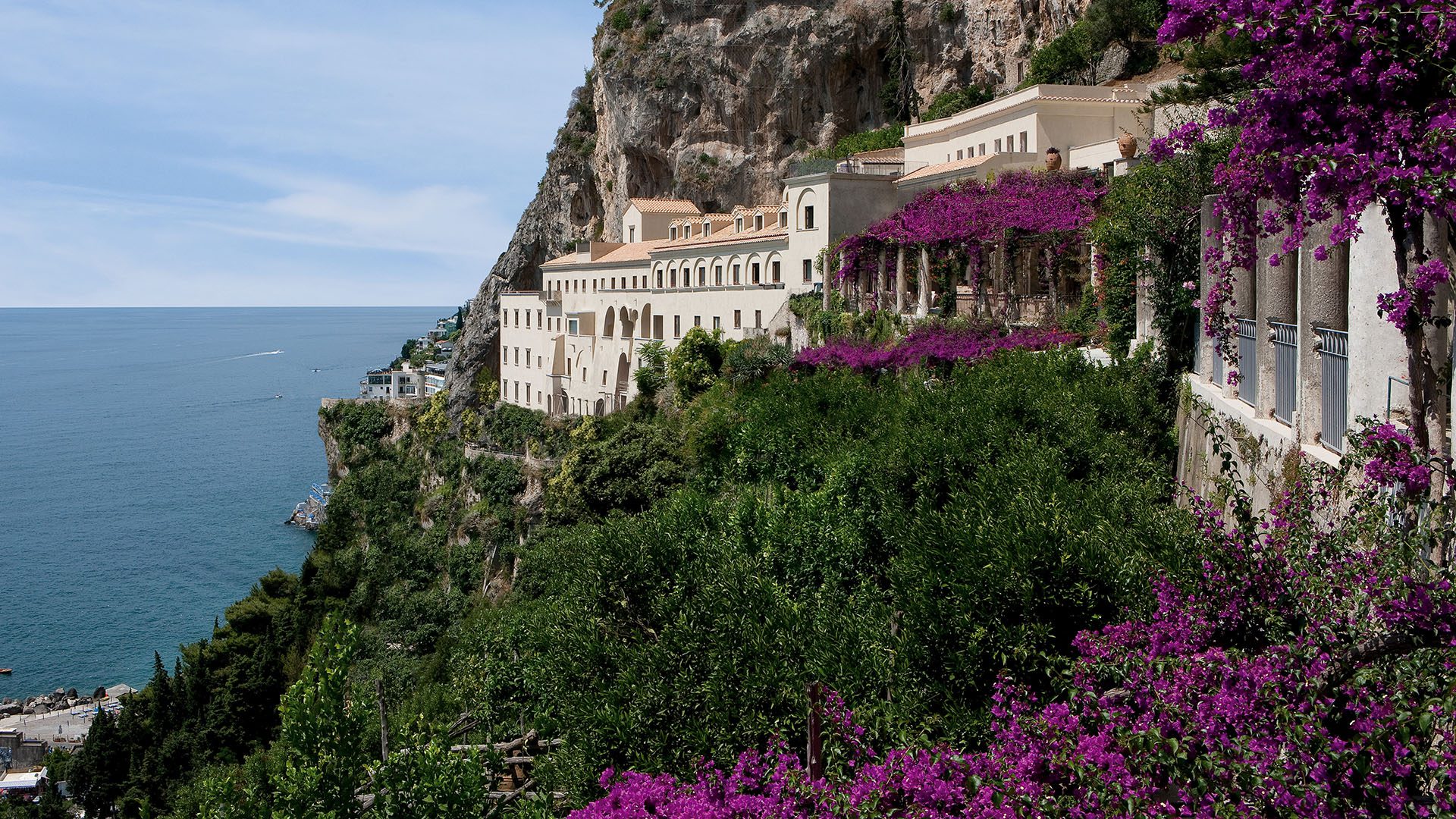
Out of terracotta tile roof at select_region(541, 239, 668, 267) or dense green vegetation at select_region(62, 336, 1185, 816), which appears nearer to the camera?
dense green vegetation at select_region(62, 336, 1185, 816)

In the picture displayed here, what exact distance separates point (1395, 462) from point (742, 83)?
67.2 metres

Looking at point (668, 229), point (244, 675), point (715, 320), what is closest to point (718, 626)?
point (715, 320)

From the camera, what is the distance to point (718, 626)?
1481 centimetres

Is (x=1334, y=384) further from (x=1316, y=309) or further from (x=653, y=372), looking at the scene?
(x=653, y=372)

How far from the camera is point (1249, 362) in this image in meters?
13.3

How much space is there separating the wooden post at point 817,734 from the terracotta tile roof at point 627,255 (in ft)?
141

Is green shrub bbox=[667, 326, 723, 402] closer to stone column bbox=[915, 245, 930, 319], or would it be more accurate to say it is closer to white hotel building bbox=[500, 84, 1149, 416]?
white hotel building bbox=[500, 84, 1149, 416]

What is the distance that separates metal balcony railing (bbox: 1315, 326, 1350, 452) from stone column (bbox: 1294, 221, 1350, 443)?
0.07 meters

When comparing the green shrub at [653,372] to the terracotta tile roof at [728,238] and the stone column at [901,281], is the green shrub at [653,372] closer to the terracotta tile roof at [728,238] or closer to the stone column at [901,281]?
the terracotta tile roof at [728,238]

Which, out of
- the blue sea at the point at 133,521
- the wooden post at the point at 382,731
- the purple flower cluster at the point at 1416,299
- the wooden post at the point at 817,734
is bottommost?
the blue sea at the point at 133,521

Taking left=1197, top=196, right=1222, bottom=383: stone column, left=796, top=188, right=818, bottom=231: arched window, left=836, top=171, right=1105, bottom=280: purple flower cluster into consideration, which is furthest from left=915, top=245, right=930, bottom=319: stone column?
left=1197, top=196, right=1222, bottom=383: stone column

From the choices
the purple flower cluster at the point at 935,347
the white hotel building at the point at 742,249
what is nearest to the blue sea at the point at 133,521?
the white hotel building at the point at 742,249

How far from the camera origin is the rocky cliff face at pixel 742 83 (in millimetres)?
67375

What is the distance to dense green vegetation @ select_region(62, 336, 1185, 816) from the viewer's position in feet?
39.1
